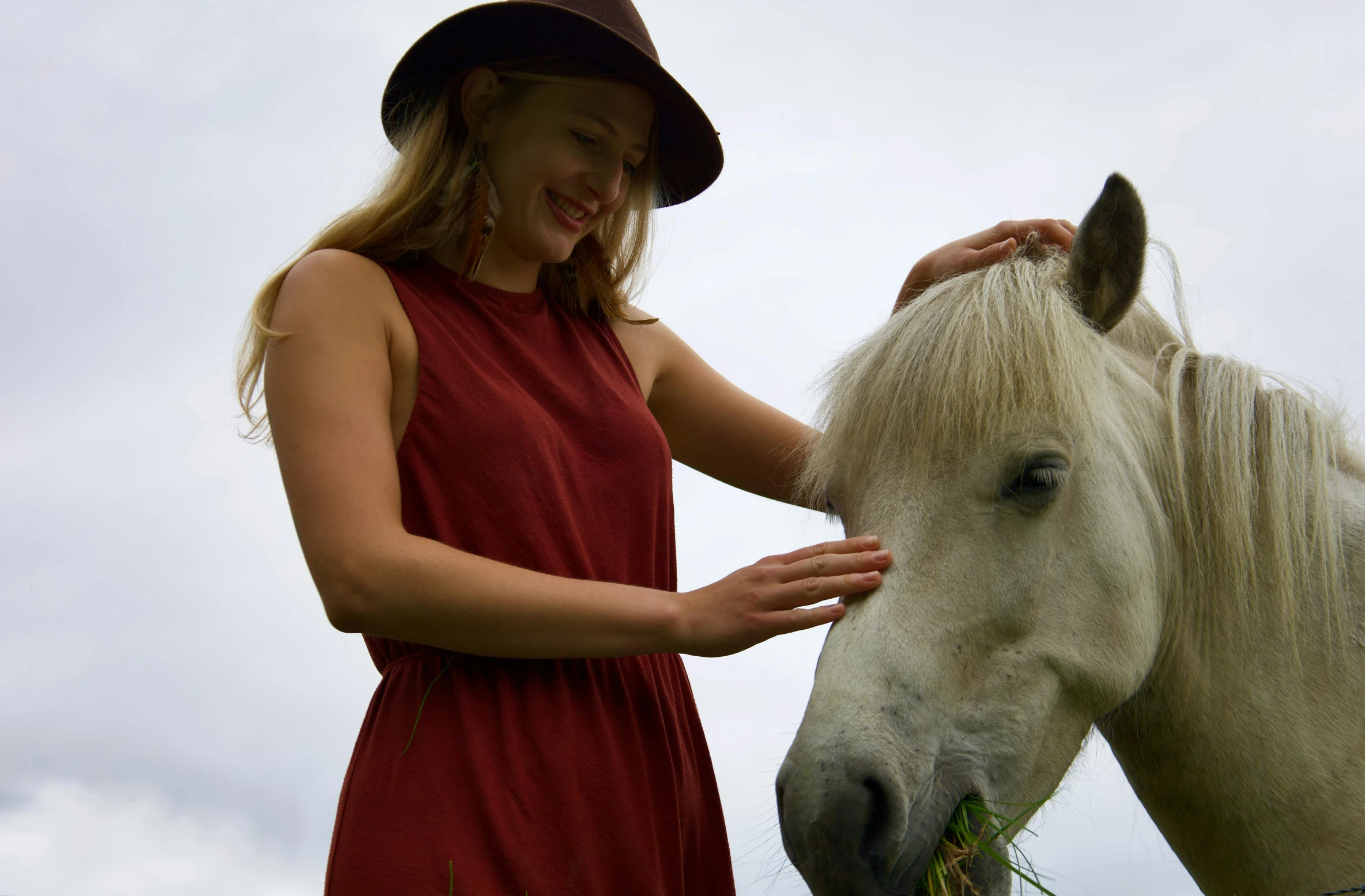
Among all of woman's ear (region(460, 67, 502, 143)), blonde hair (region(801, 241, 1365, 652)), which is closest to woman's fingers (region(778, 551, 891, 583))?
blonde hair (region(801, 241, 1365, 652))

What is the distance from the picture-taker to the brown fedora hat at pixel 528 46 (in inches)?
72.3

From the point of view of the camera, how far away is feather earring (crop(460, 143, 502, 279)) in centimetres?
185

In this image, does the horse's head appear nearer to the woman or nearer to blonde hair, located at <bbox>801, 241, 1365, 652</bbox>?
blonde hair, located at <bbox>801, 241, 1365, 652</bbox>

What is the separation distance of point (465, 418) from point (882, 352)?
79 centimetres

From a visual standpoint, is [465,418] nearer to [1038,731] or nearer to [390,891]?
[390,891]

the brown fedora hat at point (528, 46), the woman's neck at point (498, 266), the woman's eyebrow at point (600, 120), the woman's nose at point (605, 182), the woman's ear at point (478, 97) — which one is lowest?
the woman's neck at point (498, 266)

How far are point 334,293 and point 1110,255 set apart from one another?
137 cm

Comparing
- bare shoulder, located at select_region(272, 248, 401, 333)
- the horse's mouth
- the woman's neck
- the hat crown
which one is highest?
the hat crown

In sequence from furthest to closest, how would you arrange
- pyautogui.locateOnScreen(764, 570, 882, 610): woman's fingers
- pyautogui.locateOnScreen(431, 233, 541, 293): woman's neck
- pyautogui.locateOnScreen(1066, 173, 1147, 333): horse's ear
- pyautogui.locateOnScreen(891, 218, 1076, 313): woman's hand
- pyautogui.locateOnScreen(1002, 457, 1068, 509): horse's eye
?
pyautogui.locateOnScreen(891, 218, 1076, 313): woman's hand → pyautogui.locateOnScreen(431, 233, 541, 293): woman's neck → pyautogui.locateOnScreen(1066, 173, 1147, 333): horse's ear → pyautogui.locateOnScreen(1002, 457, 1068, 509): horse's eye → pyautogui.locateOnScreen(764, 570, 882, 610): woman's fingers

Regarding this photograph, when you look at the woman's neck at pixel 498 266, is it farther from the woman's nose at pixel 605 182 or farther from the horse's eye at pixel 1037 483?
the horse's eye at pixel 1037 483

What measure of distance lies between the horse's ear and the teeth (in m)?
0.93

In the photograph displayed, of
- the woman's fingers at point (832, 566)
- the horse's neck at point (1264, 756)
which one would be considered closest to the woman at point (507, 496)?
the woman's fingers at point (832, 566)

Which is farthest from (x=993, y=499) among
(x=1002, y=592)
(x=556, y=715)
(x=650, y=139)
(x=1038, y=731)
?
(x=650, y=139)

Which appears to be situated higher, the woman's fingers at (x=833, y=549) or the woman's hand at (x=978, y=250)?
the woman's hand at (x=978, y=250)
